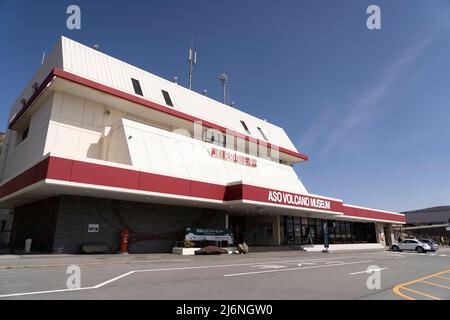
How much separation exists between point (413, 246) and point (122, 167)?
1477 inches

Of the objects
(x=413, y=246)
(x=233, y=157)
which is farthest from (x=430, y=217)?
(x=233, y=157)

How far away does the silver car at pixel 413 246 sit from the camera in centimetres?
3715

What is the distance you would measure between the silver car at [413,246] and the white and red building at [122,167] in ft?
38.7

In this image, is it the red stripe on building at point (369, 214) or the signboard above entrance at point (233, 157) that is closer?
the signboard above entrance at point (233, 157)

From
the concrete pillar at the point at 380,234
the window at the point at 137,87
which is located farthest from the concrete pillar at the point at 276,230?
the concrete pillar at the point at 380,234

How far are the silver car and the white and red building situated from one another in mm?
11809

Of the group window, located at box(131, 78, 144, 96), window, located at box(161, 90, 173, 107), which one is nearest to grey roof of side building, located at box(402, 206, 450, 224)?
window, located at box(161, 90, 173, 107)

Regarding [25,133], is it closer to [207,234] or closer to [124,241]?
[124,241]

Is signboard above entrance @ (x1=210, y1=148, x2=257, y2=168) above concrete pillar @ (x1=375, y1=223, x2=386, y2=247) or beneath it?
above

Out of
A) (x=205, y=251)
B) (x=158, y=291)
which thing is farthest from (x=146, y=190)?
(x=158, y=291)

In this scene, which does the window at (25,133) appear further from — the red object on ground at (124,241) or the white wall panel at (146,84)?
the red object on ground at (124,241)

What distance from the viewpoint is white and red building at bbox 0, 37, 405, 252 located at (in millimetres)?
19828

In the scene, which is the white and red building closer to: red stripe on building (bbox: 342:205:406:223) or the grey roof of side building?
red stripe on building (bbox: 342:205:406:223)
